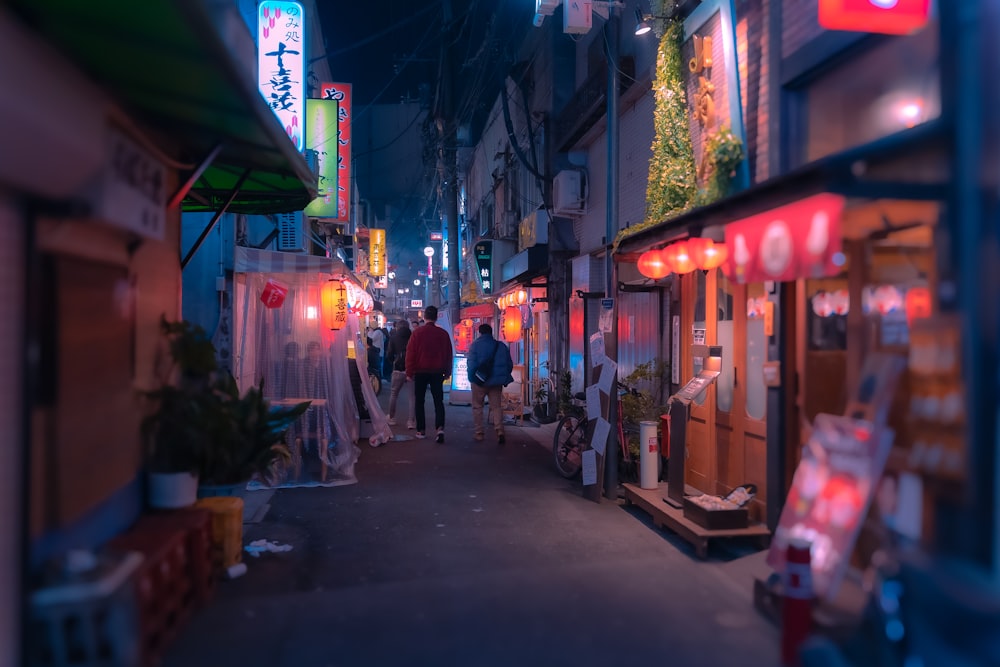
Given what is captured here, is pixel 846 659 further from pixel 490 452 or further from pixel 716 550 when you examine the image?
pixel 490 452

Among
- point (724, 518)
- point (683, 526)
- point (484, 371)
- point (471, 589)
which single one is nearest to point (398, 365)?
point (484, 371)

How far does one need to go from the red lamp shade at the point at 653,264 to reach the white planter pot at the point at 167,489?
5.25 m

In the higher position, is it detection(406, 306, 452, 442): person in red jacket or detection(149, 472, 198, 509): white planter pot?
detection(406, 306, 452, 442): person in red jacket

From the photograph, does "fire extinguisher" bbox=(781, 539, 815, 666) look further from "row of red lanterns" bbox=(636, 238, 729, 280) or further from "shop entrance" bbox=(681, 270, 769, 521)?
"row of red lanterns" bbox=(636, 238, 729, 280)

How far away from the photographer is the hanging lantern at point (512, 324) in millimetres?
19969

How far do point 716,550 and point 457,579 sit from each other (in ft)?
8.22

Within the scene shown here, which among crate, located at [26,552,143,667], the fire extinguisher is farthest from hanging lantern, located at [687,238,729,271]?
crate, located at [26,552,143,667]

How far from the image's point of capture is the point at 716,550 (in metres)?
6.77

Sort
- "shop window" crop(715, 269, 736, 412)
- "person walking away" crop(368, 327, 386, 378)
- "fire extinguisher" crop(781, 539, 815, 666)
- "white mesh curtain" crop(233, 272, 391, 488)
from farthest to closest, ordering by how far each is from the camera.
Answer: "person walking away" crop(368, 327, 386, 378) < "white mesh curtain" crop(233, 272, 391, 488) < "shop window" crop(715, 269, 736, 412) < "fire extinguisher" crop(781, 539, 815, 666)

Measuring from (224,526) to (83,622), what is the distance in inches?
92.1

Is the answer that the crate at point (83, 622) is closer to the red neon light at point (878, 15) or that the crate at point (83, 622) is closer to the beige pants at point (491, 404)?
the red neon light at point (878, 15)

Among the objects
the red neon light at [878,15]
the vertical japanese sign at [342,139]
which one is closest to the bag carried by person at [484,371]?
the vertical japanese sign at [342,139]

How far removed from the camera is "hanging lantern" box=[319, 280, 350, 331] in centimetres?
1029

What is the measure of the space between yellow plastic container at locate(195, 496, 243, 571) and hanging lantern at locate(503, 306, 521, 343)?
1425 cm
